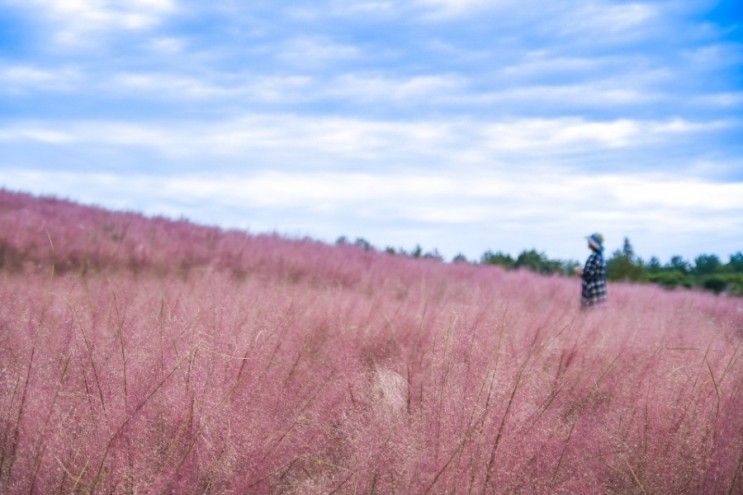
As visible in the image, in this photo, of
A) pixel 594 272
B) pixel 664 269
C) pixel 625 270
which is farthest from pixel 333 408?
pixel 664 269

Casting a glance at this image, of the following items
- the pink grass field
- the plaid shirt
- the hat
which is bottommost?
the pink grass field

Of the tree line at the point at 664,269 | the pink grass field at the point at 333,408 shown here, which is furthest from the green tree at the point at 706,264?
the pink grass field at the point at 333,408

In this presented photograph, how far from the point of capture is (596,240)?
25.5 feet

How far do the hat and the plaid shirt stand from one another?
0.11 m

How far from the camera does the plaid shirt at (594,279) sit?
7.77 metres

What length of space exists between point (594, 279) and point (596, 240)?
22.1 inches

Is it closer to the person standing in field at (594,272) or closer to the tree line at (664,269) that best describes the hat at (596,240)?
the person standing in field at (594,272)

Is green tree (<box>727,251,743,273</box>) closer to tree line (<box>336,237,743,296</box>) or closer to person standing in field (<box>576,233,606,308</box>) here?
tree line (<box>336,237,743,296</box>)

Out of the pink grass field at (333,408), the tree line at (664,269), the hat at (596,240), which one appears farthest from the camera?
the tree line at (664,269)

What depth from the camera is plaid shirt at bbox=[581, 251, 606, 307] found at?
25.5 feet

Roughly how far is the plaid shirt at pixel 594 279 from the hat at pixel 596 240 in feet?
0.36

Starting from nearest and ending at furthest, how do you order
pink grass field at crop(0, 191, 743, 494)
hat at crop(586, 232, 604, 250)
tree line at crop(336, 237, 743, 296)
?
pink grass field at crop(0, 191, 743, 494) → hat at crop(586, 232, 604, 250) → tree line at crop(336, 237, 743, 296)

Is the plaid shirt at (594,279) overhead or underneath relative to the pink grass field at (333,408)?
overhead

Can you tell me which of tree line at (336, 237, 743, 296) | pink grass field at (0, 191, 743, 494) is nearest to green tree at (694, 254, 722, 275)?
tree line at (336, 237, 743, 296)
